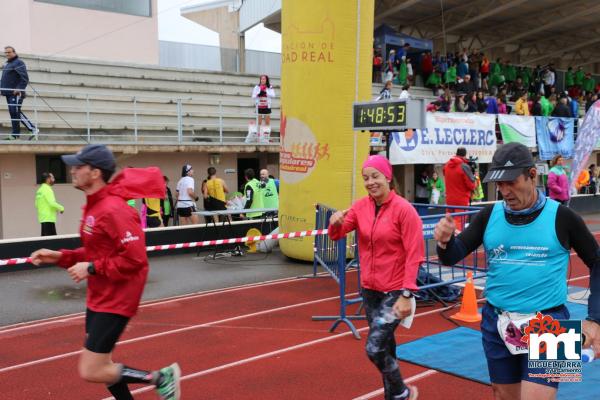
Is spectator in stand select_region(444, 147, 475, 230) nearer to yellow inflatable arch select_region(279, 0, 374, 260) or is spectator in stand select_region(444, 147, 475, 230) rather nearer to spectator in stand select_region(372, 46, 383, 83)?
yellow inflatable arch select_region(279, 0, 374, 260)

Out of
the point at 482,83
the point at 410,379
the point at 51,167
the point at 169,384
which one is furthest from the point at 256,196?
the point at 482,83

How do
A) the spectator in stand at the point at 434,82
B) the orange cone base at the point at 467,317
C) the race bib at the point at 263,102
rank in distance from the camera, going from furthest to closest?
the spectator in stand at the point at 434,82 < the race bib at the point at 263,102 < the orange cone base at the point at 467,317

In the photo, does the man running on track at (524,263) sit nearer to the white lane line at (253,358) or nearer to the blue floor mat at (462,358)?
the blue floor mat at (462,358)

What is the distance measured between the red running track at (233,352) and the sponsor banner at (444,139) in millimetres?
9710

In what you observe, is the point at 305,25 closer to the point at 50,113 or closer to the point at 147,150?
the point at 147,150

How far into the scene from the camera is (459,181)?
12.2 metres

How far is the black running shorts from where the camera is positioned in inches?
156

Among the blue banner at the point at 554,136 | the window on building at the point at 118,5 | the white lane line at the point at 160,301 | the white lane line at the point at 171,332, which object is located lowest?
the white lane line at the point at 160,301

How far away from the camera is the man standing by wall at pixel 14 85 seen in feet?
47.0

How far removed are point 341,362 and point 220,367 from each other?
123 centimetres

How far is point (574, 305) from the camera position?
325 inches

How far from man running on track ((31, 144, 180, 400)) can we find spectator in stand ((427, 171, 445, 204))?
17.4 m

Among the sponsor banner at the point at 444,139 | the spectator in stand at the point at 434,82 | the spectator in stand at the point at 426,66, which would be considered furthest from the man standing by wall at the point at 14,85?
the spectator in stand at the point at 426,66

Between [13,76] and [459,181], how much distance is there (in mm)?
10872
